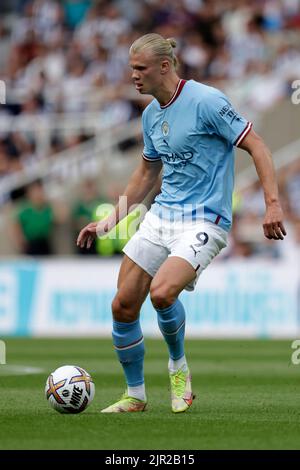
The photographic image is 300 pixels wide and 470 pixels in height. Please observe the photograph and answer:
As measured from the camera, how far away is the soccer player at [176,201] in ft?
26.4

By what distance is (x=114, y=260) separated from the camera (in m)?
19.1

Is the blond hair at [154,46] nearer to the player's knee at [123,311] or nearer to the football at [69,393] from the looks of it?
the player's knee at [123,311]

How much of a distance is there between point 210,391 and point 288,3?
48.0ft

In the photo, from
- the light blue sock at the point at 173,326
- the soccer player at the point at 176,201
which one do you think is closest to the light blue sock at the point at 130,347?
the soccer player at the point at 176,201

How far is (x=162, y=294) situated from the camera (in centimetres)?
789

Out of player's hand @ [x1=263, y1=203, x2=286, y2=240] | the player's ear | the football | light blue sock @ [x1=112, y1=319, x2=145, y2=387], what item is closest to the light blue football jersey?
the player's ear

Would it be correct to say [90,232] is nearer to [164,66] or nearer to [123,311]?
[123,311]

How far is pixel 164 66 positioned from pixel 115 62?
48.7 feet

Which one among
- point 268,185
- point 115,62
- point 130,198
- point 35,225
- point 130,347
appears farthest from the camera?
point 115,62

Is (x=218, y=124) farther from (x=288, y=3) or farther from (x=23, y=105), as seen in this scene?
(x=288, y=3)

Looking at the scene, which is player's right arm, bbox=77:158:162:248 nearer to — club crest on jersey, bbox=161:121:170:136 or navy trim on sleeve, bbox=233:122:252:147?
club crest on jersey, bbox=161:121:170:136

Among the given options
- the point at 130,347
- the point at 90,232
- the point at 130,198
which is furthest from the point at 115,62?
the point at 130,347

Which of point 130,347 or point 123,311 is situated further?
point 130,347

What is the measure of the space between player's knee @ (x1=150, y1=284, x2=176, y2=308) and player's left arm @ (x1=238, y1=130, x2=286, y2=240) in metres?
0.76
